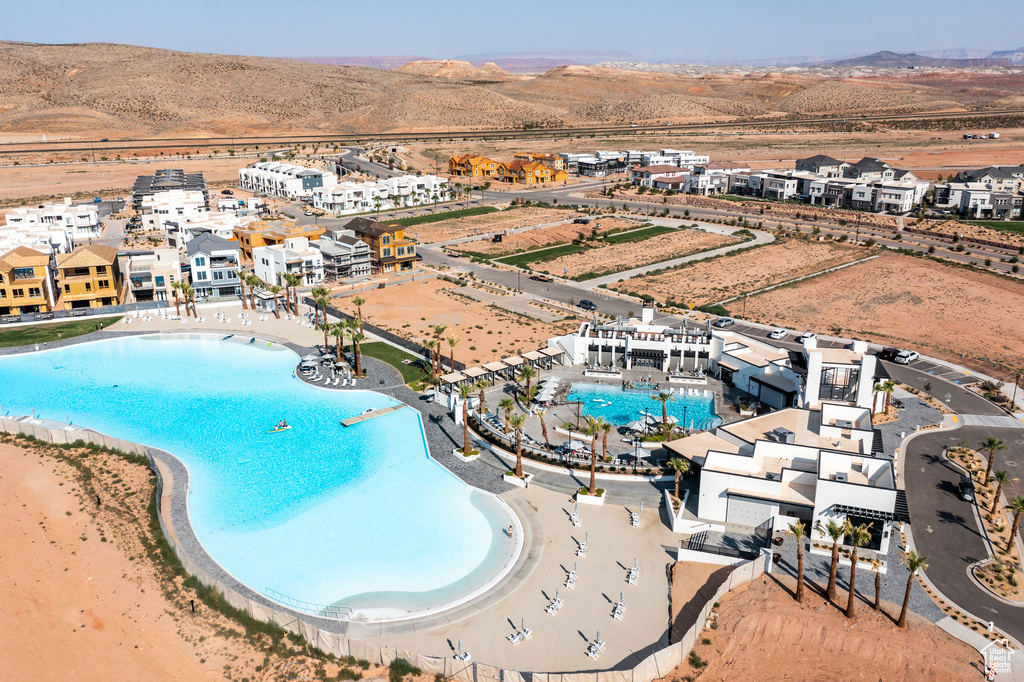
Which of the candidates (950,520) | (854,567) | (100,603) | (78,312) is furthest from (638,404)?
(78,312)

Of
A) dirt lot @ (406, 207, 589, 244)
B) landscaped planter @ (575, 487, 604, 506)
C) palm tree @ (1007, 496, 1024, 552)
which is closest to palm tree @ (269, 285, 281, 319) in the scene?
dirt lot @ (406, 207, 589, 244)

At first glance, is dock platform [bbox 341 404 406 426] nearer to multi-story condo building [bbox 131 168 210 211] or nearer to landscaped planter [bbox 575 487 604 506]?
landscaped planter [bbox 575 487 604 506]

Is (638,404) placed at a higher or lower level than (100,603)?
higher

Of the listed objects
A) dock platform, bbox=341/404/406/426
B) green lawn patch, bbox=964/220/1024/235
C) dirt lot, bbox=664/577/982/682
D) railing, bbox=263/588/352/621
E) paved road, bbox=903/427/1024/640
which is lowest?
railing, bbox=263/588/352/621

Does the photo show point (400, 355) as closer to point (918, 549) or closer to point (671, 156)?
point (918, 549)

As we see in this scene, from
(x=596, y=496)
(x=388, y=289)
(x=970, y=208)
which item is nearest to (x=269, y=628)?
(x=596, y=496)

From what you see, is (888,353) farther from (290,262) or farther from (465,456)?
(290,262)
